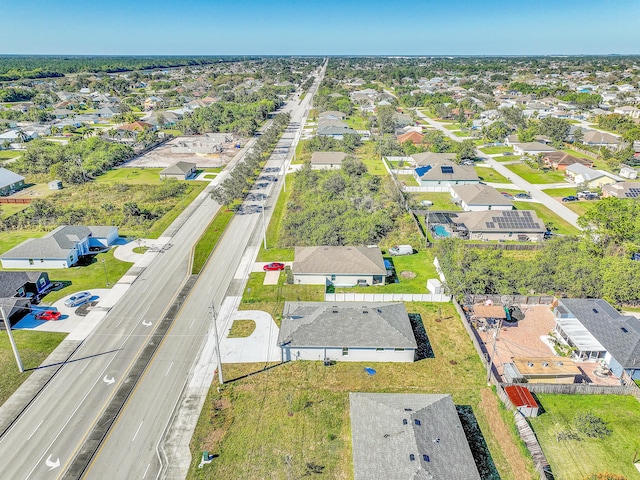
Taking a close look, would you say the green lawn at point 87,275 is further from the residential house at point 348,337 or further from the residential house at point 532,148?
the residential house at point 532,148

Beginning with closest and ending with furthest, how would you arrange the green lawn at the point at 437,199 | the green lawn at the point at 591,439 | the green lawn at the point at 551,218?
the green lawn at the point at 591,439, the green lawn at the point at 551,218, the green lawn at the point at 437,199

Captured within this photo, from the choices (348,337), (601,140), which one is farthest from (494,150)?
(348,337)

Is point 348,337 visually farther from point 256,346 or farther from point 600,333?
point 600,333

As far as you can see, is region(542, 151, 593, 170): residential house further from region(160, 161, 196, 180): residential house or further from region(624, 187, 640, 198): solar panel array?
region(160, 161, 196, 180): residential house

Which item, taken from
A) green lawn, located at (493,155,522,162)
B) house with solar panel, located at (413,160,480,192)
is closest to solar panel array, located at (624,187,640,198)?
house with solar panel, located at (413,160,480,192)

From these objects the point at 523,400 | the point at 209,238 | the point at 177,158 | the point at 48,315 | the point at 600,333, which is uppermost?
the point at 177,158

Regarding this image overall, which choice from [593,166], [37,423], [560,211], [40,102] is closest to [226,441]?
[37,423]

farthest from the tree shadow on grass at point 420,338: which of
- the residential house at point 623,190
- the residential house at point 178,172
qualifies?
the residential house at point 178,172
